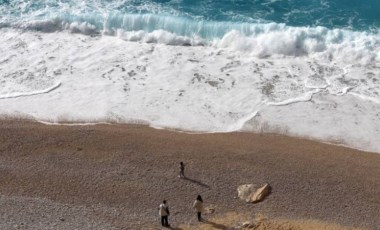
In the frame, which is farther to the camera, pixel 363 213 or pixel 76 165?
pixel 76 165

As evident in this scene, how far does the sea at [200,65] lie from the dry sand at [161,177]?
4.42 ft

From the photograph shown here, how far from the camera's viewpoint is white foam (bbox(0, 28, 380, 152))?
24906 millimetres

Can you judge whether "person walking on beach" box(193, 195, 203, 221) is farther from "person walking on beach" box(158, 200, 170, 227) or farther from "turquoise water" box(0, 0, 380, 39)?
"turquoise water" box(0, 0, 380, 39)

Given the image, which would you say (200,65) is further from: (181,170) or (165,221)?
(165,221)

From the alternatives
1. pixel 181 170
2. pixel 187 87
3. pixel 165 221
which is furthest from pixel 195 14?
pixel 165 221

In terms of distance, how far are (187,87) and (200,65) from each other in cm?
216

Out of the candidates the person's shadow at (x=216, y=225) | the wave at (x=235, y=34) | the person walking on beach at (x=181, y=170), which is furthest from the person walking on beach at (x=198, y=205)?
the wave at (x=235, y=34)

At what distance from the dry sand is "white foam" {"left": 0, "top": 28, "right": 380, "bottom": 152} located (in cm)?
138

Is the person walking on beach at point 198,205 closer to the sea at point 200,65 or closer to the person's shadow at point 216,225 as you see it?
the person's shadow at point 216,225

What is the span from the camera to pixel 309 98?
2653 centimetres

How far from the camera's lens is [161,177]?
821 inches

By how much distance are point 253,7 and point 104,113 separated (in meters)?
13.2

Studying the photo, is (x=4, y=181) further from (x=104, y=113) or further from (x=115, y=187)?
(x=104, y=113)

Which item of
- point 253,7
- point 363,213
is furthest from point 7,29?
point 363,213
